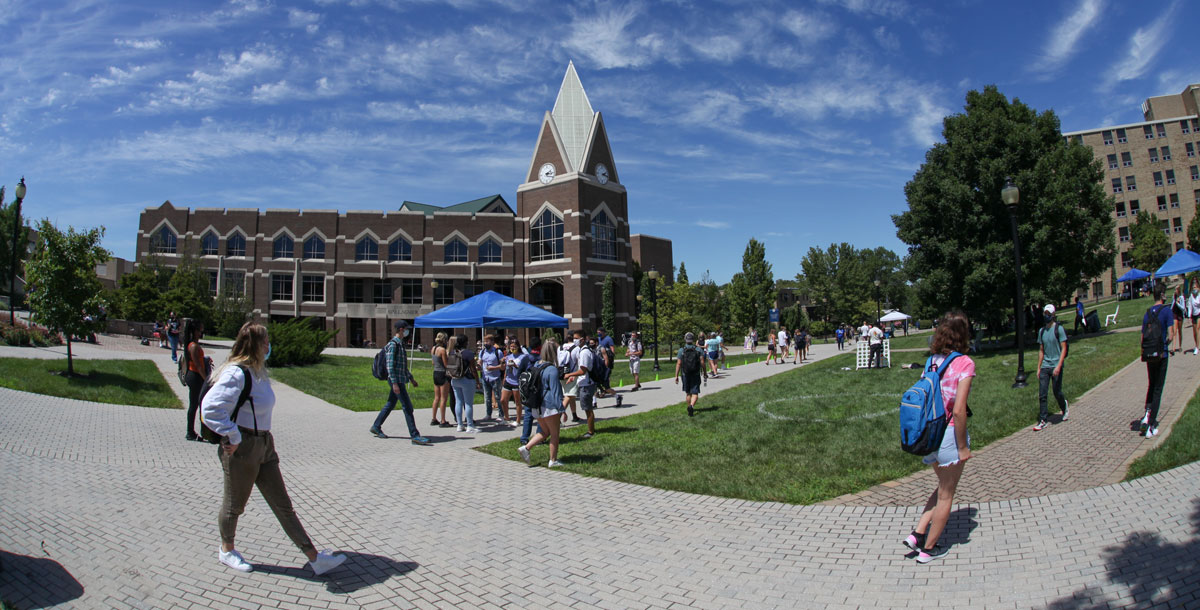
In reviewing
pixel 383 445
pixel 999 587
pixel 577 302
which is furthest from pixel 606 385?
pixel 577 302

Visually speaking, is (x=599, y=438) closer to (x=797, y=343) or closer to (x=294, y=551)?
(x=294, y=551)

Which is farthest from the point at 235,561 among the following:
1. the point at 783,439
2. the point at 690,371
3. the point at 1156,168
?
the point at 1156,168

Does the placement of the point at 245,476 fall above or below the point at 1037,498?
above

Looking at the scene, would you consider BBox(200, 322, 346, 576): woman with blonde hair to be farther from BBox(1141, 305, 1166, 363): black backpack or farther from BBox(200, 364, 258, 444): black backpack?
BBox(1141, 305, 1166, 363): black backpack

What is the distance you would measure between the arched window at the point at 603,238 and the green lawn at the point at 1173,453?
47.3 metres

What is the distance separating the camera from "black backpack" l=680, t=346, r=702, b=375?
11688mm

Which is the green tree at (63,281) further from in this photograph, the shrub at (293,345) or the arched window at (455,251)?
the arched window at (455,251)

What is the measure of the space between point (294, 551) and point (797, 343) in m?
25.3

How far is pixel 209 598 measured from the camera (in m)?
4.14

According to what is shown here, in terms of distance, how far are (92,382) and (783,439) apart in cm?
1619

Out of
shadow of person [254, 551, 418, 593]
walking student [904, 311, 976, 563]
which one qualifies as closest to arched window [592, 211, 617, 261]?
shadow of person [254, 551, 418, 593]

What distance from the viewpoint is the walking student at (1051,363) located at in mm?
8477

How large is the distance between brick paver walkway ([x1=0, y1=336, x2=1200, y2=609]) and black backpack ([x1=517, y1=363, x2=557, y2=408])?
118cm

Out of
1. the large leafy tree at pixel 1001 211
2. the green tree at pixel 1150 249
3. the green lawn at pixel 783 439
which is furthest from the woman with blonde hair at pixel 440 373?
the green tree at pixel 1150 249
